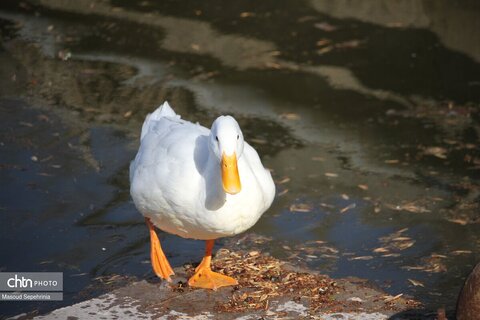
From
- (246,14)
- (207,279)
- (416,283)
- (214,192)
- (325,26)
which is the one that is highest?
(246,14)

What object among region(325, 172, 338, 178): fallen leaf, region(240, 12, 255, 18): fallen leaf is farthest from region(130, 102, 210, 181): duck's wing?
region(240, 12, 255, 18): fallen leaf

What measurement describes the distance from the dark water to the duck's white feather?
86 centimetres

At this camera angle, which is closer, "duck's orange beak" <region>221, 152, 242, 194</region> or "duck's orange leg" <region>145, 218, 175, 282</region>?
"duck's orange beak" <region>221, 152, 242, 194</region>

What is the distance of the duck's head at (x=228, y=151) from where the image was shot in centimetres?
491

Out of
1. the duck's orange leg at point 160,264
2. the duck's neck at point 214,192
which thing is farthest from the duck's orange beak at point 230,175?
the duck's orange leg at point 160,264

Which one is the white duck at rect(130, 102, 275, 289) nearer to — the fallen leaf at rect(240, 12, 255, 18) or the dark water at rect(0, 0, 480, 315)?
the dark water at rect(0, 0, 480, 315)

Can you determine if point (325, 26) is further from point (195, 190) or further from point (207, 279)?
point (195, 190)

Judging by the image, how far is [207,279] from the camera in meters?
5.63

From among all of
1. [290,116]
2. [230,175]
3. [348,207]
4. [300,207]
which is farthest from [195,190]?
[290,116]

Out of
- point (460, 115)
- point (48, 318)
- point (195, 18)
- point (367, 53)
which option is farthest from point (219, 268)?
point (195, 18)

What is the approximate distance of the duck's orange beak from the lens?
491cm

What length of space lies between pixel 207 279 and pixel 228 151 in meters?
1.06

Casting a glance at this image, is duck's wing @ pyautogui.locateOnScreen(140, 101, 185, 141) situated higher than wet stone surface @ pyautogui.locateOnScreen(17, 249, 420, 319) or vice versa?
duck's wing @ pyautogui.locateOnScreen(140, 101, 185, 141)

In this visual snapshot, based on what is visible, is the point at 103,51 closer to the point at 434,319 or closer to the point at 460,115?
the point at 460,115
